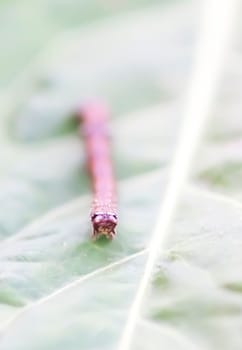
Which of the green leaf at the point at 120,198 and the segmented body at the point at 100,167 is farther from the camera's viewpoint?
the segmented body at the point at 100,167

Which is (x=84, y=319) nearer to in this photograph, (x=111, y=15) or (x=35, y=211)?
(x=35, y=211)

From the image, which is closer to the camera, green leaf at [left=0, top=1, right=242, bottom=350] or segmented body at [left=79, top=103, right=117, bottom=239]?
green leaf at [left=0, top=1, right=242, bottom=350]

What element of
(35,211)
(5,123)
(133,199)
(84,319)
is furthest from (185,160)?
(84,319)

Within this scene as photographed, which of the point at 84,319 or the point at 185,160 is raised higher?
the point at 185,160

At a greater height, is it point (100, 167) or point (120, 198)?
point (100, 167)
